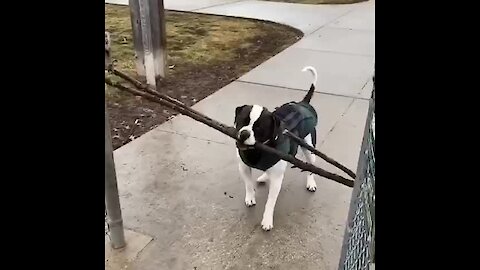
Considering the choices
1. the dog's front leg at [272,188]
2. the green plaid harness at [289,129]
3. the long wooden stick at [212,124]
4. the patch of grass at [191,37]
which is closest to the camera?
the long wooden stick at [212,124]

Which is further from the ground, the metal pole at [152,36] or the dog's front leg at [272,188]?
the metal pole at [152,36]

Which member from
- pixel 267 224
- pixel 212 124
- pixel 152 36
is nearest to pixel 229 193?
pixel 267 224


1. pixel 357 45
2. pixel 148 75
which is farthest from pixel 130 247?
pixel 357 45

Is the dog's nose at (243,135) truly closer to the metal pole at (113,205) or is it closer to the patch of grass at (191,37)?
the metal pole at (113,205)

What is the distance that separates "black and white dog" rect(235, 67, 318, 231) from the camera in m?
2.41

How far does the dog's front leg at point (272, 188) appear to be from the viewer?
8.77 ft

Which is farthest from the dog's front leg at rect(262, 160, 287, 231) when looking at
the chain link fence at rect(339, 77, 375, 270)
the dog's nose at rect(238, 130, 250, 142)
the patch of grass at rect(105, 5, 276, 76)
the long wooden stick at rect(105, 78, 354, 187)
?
the patch of grass at rect(105, 5, 276, 76)

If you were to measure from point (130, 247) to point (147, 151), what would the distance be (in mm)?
1160

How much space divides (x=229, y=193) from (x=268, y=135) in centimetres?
76

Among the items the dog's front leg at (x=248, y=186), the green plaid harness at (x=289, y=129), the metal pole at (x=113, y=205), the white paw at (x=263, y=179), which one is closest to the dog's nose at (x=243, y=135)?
the green plaid harness at (x=289, y=129)

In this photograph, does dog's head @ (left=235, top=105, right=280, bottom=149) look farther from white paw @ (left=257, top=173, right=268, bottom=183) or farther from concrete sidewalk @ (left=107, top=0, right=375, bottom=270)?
white paw @ (left=257, top=173, right=268, bottom=183)

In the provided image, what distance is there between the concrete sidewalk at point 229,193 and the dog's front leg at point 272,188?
2.1 inches

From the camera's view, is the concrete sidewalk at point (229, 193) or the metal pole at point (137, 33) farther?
the metal pole at point (137, 33)
